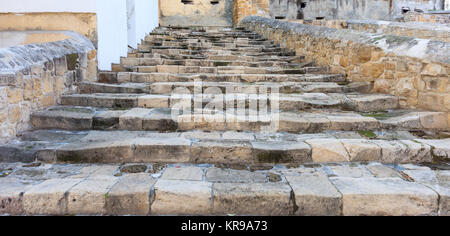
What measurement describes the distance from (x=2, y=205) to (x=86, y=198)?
0.56m

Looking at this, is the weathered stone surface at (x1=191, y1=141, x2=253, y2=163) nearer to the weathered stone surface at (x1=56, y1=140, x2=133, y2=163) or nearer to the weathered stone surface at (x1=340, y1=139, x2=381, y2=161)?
the weathered stone surface at (x1=56, y1=140, x2=133, y2=163)

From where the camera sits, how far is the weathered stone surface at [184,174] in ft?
7.86

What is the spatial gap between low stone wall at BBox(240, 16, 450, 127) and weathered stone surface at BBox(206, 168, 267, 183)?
2.39 meters

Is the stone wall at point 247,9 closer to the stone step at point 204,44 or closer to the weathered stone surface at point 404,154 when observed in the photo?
the stone step at point 204,44

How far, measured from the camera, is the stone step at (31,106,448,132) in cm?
328

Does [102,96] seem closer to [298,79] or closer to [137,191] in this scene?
[137,191]

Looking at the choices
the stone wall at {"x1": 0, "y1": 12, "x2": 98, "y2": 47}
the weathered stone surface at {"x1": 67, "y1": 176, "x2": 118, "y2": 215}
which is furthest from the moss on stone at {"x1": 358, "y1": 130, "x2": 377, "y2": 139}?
the stone wall at {"x1": 0, "y1": 12, "x2": 98, "y2": 47}

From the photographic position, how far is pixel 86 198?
2111 millimetres

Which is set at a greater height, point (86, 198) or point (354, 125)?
point (354, 125)

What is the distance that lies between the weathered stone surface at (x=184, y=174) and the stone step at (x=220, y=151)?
6.7 inches

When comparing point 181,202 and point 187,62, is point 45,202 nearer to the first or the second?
point 181,202

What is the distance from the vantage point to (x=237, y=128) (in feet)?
10.9

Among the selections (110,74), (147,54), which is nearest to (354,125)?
(110,74)

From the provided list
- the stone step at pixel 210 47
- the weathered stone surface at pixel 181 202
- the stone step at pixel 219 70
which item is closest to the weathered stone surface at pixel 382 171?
the weathered stone surface at pixel 181 202
